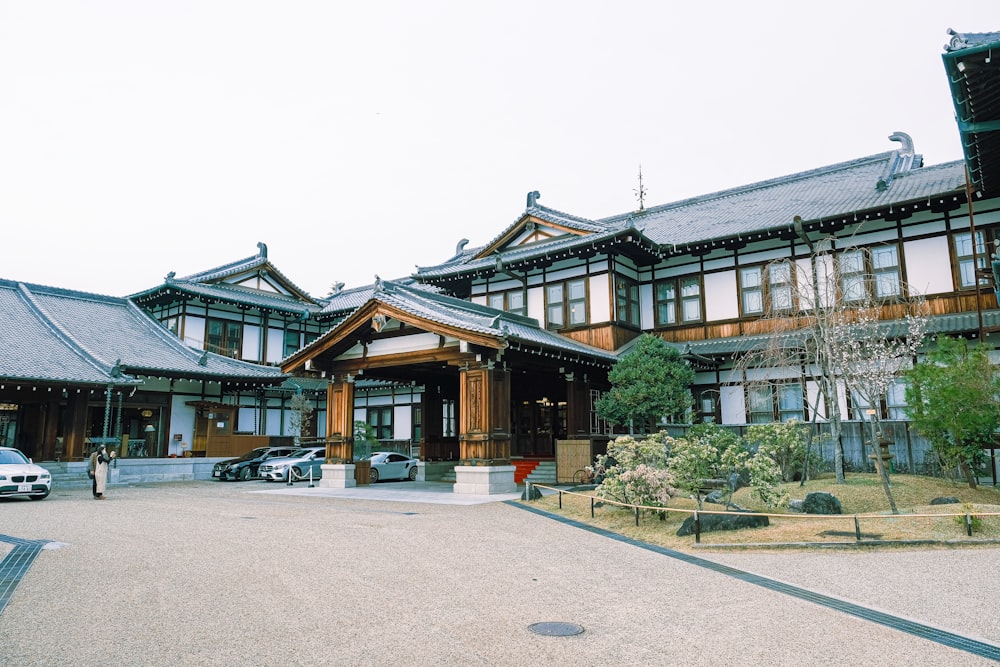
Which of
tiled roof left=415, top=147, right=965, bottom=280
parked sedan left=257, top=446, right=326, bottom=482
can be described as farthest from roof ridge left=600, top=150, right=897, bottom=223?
parked sedan left=257, top=446, right=326, bottom=482

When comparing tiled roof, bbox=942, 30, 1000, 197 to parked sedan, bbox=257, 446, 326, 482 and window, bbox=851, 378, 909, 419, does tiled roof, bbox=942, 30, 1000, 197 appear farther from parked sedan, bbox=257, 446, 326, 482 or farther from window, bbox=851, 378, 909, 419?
parked sedan, bbox=257, 446, 326, 482

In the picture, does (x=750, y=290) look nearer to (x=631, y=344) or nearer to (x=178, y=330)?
(x=631, y=344)

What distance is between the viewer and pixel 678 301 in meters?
24.8

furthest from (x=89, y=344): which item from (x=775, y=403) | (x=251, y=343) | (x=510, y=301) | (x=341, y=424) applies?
(x=775, y=403)

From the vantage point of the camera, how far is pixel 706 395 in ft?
76.7

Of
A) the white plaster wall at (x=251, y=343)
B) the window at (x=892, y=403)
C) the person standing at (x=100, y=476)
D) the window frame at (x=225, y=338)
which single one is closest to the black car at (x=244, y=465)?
the window frame at (x=225, y=338)

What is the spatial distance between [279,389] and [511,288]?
49.7 ft

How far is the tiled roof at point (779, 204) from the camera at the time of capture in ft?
69.9

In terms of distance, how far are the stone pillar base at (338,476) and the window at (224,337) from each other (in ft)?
52.7

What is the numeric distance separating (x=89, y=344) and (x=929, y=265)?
1225 inches

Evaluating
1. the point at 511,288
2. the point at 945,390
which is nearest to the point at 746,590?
the point at 945,390

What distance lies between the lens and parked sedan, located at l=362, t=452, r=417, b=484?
82.7 feet

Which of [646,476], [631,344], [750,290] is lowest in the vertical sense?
[646,476]

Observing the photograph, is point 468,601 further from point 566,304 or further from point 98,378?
point 98,378
